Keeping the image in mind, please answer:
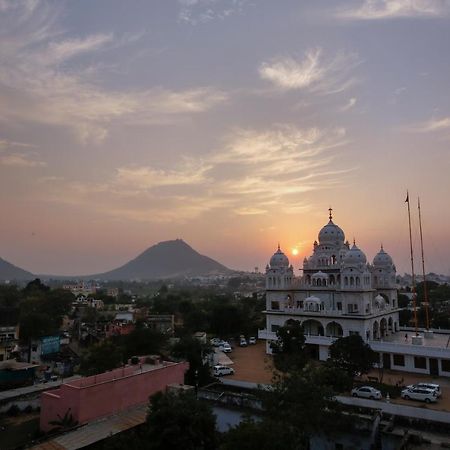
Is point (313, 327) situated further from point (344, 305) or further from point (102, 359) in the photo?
point (102, 359)

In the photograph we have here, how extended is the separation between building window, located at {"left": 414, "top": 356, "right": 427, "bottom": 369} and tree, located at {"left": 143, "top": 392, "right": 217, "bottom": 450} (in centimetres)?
2296

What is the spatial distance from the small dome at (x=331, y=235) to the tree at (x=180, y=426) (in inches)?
1280

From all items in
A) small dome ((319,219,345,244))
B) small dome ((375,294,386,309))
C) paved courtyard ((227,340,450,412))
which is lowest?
paved courtyard ((227,340,450,412))

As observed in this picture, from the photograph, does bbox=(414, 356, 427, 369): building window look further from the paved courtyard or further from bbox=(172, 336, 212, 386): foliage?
bbox=(172, 336, 212, 386): foliage

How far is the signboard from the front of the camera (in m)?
41.9

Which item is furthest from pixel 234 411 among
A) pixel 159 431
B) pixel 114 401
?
pixel 159 431

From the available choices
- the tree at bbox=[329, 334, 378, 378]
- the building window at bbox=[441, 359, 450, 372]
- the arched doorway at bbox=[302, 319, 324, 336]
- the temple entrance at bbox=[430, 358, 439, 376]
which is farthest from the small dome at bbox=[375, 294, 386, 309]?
the tree at bbox=[329, 334, 378, 378]

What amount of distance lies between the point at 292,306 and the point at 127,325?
67.3ft

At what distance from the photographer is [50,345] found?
1672 inches

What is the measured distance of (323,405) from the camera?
17.3m

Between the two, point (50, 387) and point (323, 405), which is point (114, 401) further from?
point (323, 405)

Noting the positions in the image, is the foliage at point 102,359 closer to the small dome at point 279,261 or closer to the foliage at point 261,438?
the foliage at point 261,438

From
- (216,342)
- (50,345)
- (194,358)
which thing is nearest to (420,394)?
(194,358)

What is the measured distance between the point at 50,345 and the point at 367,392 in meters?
29.8
